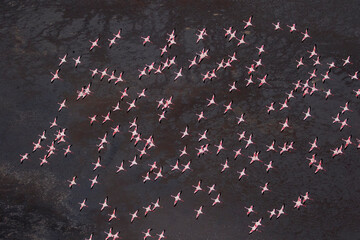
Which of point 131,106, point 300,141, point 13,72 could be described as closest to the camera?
point 300,141

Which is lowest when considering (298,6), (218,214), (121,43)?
(218,214)

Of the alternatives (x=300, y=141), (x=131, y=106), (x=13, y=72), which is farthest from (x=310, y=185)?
(x=13, y=72)

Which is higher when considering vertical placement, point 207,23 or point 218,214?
point 207,23

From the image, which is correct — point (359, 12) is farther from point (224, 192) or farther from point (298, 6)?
point (224, 192)

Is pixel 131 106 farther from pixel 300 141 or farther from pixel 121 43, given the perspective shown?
pixel 300 141

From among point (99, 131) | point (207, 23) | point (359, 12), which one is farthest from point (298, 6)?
point (99, 131)

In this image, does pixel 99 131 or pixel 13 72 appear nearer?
pixel 99 131

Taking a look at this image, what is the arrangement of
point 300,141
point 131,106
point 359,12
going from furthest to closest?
point 359,12
point 131,106
point 300,141
